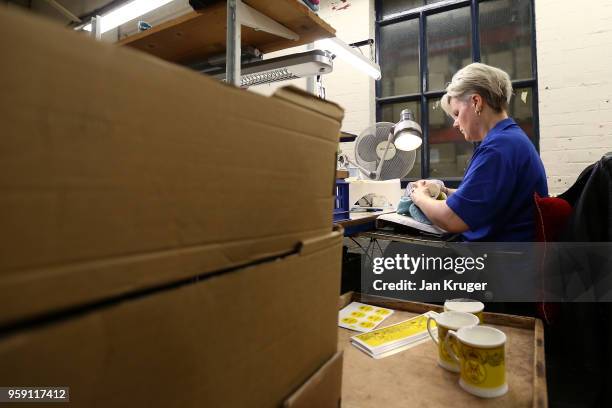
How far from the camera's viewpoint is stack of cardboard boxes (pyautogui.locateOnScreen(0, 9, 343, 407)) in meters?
0.20

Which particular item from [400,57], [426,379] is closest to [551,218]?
[426,379]

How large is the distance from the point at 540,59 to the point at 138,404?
378cm

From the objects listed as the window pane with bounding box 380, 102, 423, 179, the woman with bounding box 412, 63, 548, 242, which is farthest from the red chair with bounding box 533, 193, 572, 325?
the window pane with bounding box 380, 102, 423, 179

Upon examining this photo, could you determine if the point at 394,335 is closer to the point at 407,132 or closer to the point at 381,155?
the point at 407,132

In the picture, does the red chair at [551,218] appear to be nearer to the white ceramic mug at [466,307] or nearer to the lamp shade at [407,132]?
the white ceramic mug at [466,307]

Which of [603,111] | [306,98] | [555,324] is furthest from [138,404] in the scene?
[603,111]

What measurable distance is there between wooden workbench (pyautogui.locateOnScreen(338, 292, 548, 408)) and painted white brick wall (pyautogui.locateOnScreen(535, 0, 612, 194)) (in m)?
2.81

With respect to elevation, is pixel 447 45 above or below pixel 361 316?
above

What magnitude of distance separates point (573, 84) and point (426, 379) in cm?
332

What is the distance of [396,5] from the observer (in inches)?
151

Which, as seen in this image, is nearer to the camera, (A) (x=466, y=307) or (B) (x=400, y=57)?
(A) (x=466, y=307)

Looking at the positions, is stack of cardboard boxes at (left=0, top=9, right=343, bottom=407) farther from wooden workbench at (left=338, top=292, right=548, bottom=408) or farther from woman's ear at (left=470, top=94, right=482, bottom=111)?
woman's ear at (left=470, top=94, right=482, bottom=111)

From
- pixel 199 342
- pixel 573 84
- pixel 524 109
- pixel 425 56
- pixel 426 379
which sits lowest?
pixel 426 379

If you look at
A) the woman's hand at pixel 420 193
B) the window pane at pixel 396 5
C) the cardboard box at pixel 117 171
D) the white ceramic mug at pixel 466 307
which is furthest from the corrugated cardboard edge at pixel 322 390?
the window pane at pixel 396 5
